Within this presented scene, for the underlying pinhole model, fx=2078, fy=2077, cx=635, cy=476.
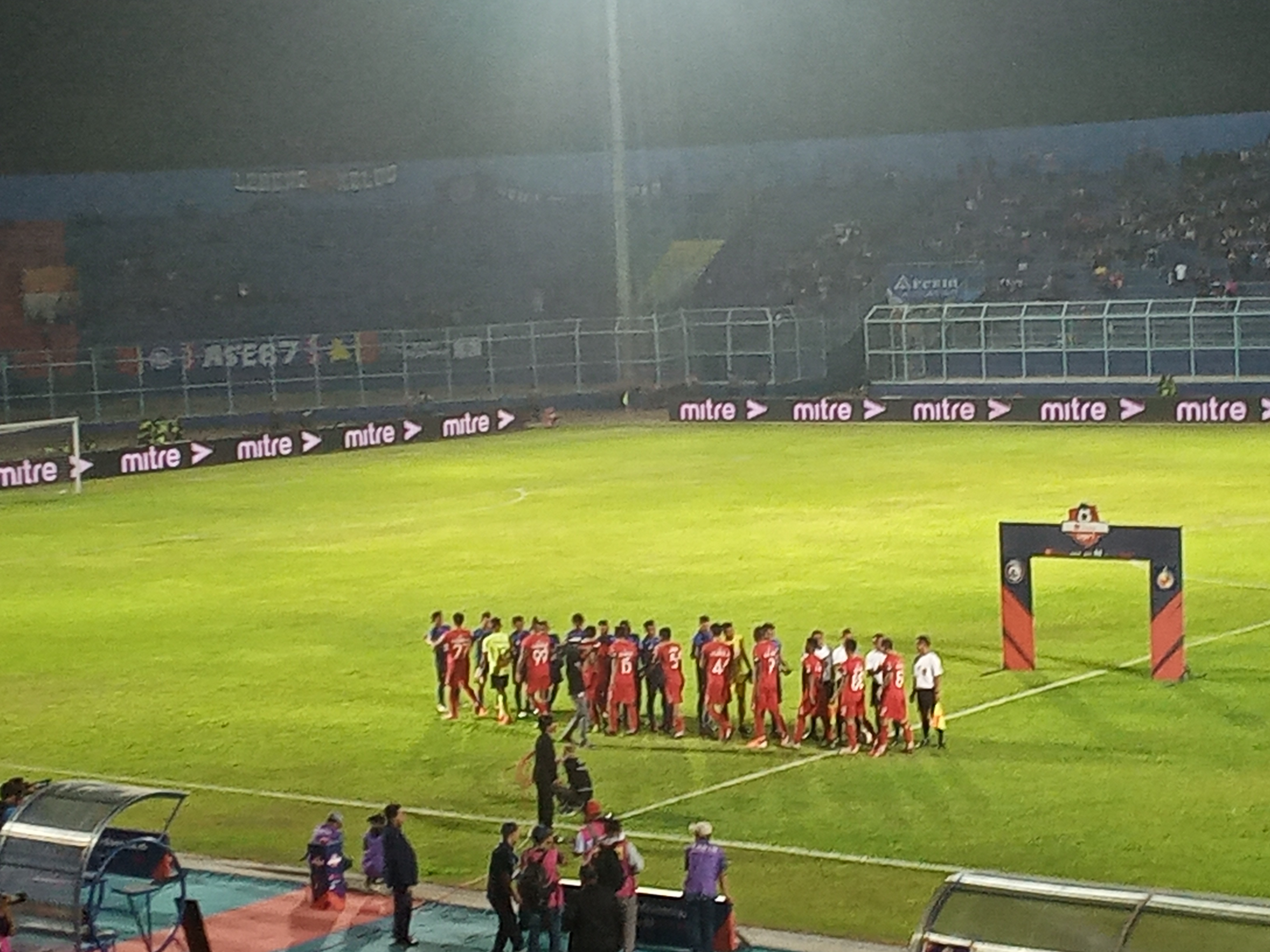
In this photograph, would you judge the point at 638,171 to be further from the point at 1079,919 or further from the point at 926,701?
the point at 1079,919

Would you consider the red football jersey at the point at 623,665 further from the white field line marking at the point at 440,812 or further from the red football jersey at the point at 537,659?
the white field line marking at the point at 440,812

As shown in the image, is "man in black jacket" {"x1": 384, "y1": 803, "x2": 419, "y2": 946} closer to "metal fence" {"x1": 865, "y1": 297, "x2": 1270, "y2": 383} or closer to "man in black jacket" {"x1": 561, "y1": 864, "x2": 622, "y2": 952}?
"man in black jacket" {"x1": 561, "y1": 864, "x2": 622, "y2": 952}

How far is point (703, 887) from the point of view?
14.6 metres

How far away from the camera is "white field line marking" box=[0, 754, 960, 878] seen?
1780 cm

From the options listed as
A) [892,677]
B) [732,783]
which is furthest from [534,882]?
[892,677]

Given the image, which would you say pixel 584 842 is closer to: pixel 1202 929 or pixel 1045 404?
pixel 1202 929

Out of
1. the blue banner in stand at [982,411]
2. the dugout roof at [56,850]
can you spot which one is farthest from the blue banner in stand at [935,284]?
the dugout roof at [56,850]

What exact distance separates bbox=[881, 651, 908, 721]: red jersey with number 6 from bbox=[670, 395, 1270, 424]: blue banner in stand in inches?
1438

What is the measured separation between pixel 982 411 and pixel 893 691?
38.9 metres

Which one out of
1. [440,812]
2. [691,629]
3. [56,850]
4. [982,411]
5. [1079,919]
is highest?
[1079,919]

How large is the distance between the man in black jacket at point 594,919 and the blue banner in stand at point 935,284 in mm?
55821

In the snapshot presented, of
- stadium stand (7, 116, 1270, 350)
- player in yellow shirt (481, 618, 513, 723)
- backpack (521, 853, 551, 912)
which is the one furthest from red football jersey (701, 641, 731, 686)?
stadium stand (7, 116, 1270, 350)

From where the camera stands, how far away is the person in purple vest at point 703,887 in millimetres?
14562

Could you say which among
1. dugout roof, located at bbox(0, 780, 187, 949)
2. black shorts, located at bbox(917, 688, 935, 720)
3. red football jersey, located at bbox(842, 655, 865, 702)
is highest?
dugout roof, located at bbox(0, 780, 187, 949)
